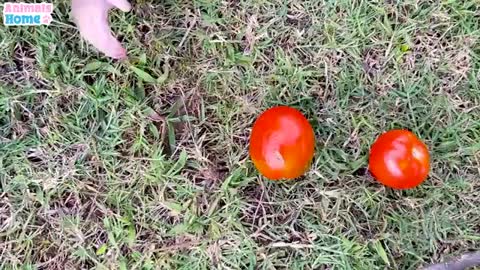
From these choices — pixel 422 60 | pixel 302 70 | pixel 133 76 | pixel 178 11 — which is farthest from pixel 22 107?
pixel 422 60

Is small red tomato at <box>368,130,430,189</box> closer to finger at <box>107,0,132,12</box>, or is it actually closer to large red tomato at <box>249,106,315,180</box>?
large red tomato at <box>249,106,315,180</box>

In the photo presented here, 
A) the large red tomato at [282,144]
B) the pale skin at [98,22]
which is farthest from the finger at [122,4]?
the large red tomato at [282,144]

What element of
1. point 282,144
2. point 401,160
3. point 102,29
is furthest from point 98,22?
point 401,160

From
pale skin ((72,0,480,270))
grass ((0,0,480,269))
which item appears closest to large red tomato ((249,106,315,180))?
grass ((0,0,480,269))

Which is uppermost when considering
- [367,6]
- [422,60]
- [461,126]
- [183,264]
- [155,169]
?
[367,6]

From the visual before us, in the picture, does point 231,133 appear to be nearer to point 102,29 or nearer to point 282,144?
A: point 282,144

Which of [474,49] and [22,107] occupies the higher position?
[474,49]

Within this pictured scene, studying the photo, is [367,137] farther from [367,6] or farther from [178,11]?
[178,11]
